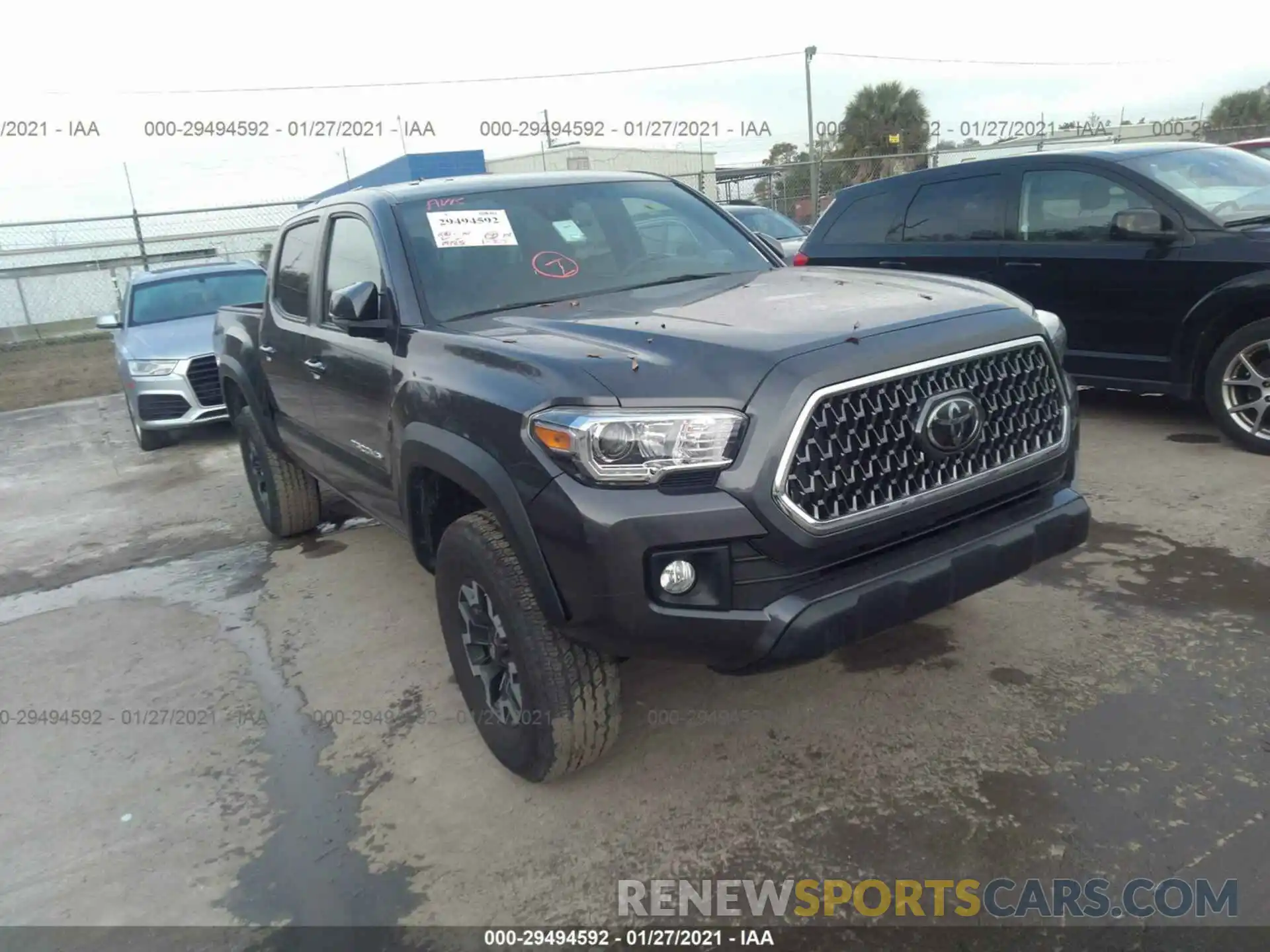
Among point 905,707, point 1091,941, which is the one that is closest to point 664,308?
point 905,707

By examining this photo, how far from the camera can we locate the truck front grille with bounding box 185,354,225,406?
28.5 feet

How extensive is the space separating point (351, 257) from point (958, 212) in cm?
443

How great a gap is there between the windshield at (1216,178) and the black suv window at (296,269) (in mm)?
4685

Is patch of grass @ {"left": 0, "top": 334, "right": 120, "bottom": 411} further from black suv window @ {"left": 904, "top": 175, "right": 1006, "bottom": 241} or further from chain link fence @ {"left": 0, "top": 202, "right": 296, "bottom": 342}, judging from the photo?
black suv window @ {"left": 904, "top": 175, "right": 1006, "bottom": 241}

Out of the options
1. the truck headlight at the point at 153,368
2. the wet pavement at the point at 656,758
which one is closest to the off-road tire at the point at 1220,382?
the wet pavement at the point at 656,758

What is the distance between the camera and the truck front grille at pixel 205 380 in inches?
342

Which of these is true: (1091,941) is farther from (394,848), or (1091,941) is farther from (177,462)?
(177,462)

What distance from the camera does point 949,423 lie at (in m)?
2.58

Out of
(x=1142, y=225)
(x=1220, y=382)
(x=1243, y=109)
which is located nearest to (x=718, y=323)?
(x=1142, y=225)

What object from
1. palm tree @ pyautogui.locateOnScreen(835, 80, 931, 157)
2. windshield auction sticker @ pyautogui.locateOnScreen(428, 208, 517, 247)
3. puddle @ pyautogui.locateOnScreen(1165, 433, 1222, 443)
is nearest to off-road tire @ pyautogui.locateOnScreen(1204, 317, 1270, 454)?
puddle @ pyautogui.locateOnScreen(1165, 433, 1222, 443)

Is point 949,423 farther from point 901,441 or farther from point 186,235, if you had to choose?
point 186,235

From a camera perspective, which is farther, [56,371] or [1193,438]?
[56,371]

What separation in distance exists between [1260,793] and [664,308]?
7.24ft

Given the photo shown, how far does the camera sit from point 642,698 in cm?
349
